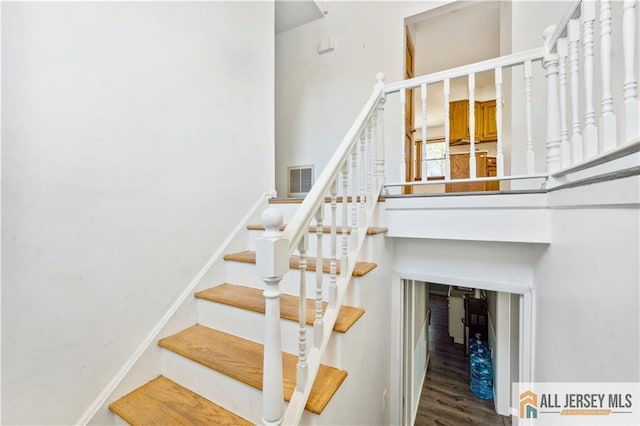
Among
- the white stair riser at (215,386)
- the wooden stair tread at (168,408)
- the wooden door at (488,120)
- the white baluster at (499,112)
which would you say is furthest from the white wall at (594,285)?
the wooden door at (488,120)

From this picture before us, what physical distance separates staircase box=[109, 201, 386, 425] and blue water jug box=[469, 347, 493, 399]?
3.23 m

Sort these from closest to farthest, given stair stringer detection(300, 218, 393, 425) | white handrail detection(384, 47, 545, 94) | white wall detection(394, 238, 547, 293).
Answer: stair stringer detection(300, 218, 393, 425) → white handrail detection(384, 47, 545, 94) → white wall detection(394, 238, 547, 293)

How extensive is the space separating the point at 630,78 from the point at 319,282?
110cm

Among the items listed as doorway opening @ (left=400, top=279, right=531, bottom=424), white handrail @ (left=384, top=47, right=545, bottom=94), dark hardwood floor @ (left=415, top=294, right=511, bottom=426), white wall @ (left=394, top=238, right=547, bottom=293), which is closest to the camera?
white handrail @ (left=384, top=47, right=545, bottom=94)

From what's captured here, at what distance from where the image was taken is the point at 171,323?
152cm

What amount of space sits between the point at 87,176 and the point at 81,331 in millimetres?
656

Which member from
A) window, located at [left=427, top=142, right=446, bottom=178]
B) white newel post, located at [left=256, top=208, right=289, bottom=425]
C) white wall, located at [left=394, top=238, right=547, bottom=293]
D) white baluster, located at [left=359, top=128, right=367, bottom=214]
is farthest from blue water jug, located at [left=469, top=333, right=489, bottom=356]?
white newel post, located at [left=256, top=208, right=289, bottom=425]

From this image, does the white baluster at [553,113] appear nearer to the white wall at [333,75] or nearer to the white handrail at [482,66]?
the white handrail at [482,66]

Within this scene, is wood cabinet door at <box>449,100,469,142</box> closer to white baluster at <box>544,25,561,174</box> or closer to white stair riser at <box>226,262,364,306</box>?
white baluster at <box>544,25,561,174</box>

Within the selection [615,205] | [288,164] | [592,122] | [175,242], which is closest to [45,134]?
[175,242]

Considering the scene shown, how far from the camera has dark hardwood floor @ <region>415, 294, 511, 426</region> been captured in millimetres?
3197

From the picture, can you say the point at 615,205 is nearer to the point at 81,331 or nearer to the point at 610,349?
the point at 610,349

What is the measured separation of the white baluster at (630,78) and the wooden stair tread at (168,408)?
1590 millimetres

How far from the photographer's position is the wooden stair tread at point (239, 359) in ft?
3.48
